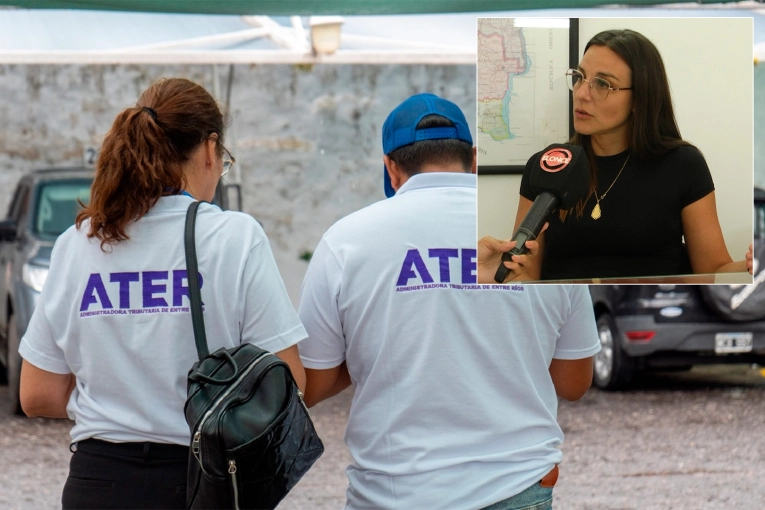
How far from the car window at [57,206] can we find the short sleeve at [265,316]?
21.5 feet

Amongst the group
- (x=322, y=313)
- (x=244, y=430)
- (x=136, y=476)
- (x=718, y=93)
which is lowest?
(x=136, y=476)

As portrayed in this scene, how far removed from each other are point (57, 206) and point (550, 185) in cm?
758

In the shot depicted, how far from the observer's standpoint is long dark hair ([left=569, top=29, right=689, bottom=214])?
1.75 m

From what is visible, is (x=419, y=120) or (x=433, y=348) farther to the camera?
(x=419, y=120)

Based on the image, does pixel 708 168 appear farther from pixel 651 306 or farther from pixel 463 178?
pixel 651 306

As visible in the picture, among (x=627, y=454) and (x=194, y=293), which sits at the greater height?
(x=194, y=293)

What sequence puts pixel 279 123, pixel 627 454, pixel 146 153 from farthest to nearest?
1. pixel 279 123
2. pixel 627 454
3. pixel 146 153

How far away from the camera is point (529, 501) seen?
2189 mm

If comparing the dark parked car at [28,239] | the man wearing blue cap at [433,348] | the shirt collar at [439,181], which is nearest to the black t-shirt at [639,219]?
the man wearing blue cap at [433,348]

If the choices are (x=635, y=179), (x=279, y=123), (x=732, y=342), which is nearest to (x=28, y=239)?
(x=279, y=123)

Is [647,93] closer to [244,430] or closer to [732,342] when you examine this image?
[244,430]

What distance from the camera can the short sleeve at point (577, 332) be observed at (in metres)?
2.32

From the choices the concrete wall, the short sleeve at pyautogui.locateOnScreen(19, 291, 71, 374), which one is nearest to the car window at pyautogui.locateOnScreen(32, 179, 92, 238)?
the concrete wall

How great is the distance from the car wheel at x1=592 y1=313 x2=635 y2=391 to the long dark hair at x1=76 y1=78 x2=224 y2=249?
735cm
